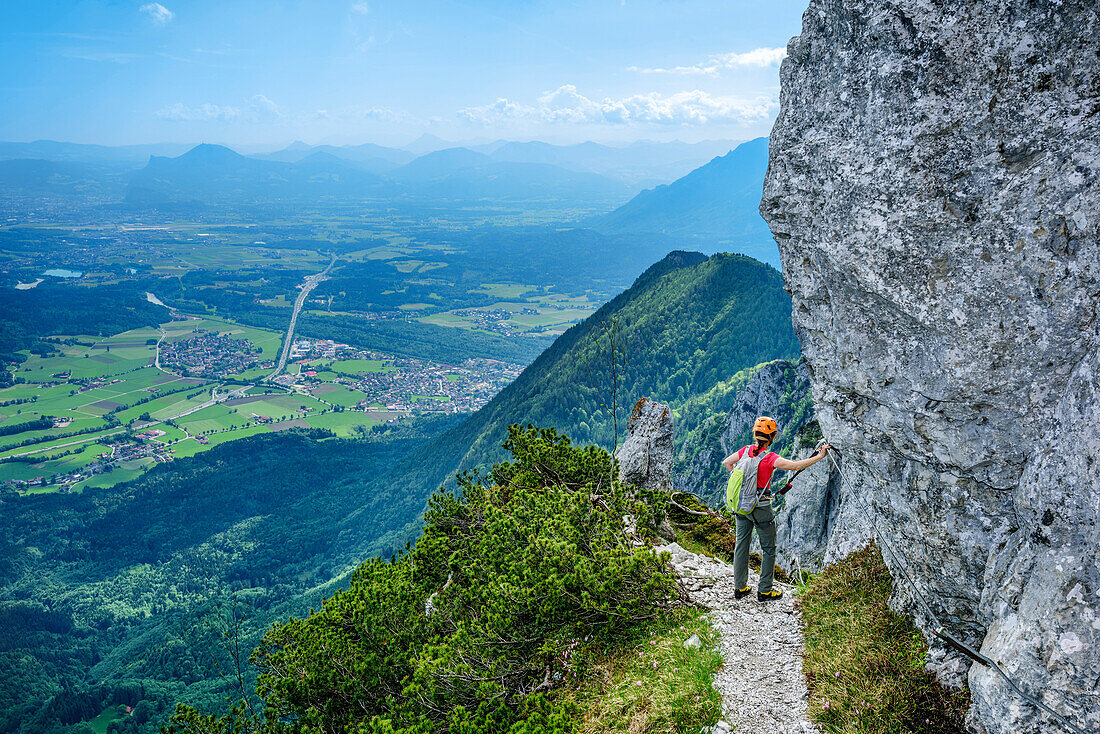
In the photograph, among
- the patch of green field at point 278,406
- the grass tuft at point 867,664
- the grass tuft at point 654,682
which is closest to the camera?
the grass tuft at point 867,664

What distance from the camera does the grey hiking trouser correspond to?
1058cm

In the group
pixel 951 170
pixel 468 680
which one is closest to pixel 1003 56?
pixel 951 170

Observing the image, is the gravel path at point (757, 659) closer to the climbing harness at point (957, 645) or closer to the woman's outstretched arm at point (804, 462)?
the climbing harness at point (957, 645)

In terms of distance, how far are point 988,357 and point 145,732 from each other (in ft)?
301

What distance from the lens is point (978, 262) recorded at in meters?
6.52

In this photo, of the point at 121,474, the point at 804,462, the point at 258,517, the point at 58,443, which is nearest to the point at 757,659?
the point at 804,462

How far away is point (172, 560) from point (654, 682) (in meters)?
144

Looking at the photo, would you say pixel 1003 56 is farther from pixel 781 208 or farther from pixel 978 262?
pixel 781 208

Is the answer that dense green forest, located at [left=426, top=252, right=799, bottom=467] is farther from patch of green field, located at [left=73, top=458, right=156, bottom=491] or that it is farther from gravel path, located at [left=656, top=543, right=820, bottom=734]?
gravel path, located at [left=656, top=543, right=820, bottom=734]

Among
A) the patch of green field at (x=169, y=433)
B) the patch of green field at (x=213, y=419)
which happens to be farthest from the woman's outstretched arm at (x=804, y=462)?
the patch of green field at (x=169, y=433)

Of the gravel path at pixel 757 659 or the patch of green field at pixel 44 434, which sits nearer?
the gravel path at pixel 757 659

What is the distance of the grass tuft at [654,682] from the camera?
28.8 feet

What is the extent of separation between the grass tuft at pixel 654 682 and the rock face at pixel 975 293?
3.38m

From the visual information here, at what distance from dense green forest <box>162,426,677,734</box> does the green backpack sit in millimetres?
2037
